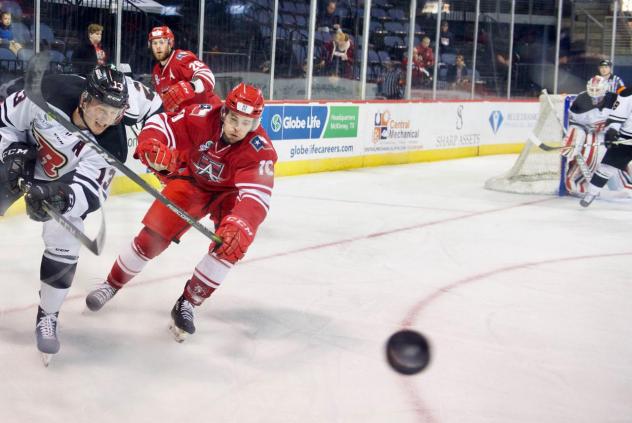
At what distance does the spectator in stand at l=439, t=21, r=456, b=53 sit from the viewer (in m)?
11.5

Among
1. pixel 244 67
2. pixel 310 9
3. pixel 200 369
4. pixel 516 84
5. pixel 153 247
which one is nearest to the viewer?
pixel 200 369

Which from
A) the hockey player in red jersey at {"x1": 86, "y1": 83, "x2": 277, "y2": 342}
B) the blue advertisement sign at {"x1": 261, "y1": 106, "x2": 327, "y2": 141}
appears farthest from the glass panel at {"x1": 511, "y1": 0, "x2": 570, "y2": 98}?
the hockey player in red jersey at {"x1": 86, "y1": 83, "x2": 277, "y2": 342}

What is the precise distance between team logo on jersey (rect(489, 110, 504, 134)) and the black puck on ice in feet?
28.2

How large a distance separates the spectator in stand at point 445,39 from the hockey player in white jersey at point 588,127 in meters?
4.14

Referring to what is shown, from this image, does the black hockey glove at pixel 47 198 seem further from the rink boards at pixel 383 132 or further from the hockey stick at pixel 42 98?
the rink boards at pixel 383 132

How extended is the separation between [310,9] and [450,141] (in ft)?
8.46

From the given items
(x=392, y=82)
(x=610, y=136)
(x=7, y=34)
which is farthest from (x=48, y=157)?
(x=392, y=82)

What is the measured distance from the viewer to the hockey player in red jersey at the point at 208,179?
291 cm

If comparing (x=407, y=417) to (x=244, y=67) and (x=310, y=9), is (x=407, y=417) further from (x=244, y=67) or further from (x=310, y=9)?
(x=310, y=9)

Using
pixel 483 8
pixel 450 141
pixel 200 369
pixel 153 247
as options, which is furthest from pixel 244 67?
pixel 200 369

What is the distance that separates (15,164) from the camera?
277 centimetres

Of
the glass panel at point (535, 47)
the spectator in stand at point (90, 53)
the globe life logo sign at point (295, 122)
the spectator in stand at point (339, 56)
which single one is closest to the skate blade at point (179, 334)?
the spectator in stand at point (90, 53)

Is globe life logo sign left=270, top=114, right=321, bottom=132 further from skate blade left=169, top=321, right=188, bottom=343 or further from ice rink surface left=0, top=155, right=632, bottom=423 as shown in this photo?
skate blade left=169, top=321, right=188, bottom=343

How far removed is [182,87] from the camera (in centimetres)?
502
